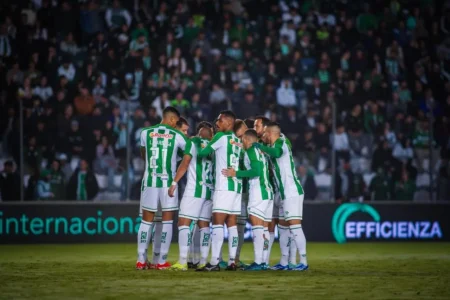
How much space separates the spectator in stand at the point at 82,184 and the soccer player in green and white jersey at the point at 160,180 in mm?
5794

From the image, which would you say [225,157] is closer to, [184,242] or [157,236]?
[184,242]

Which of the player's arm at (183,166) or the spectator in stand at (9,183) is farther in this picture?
the spectator in stand at (9,183)

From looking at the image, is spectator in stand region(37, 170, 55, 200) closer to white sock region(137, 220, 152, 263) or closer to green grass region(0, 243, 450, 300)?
green grass region(0, 243, 450, 300)

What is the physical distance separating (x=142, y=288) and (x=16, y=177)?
8940mm

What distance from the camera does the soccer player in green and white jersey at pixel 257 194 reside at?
1343cm

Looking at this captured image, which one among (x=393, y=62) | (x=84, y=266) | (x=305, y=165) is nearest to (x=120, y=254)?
(x=84, y=266)

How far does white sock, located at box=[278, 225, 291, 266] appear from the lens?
14016 millimetres

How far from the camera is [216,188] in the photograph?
528 inches

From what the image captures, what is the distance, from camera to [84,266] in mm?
14203

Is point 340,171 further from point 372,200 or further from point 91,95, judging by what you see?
point 91,95

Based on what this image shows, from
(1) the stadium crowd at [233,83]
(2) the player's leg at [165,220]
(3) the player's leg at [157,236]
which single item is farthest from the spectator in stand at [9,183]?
(2) the player's leg at [165,220]

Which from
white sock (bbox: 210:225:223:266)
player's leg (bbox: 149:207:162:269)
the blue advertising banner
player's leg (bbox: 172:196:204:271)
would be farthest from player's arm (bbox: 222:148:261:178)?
the blue advertising banner

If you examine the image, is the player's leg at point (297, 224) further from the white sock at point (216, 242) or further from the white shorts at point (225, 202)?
the white sock at point (216, 242)

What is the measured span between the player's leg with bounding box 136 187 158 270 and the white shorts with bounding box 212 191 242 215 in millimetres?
900
